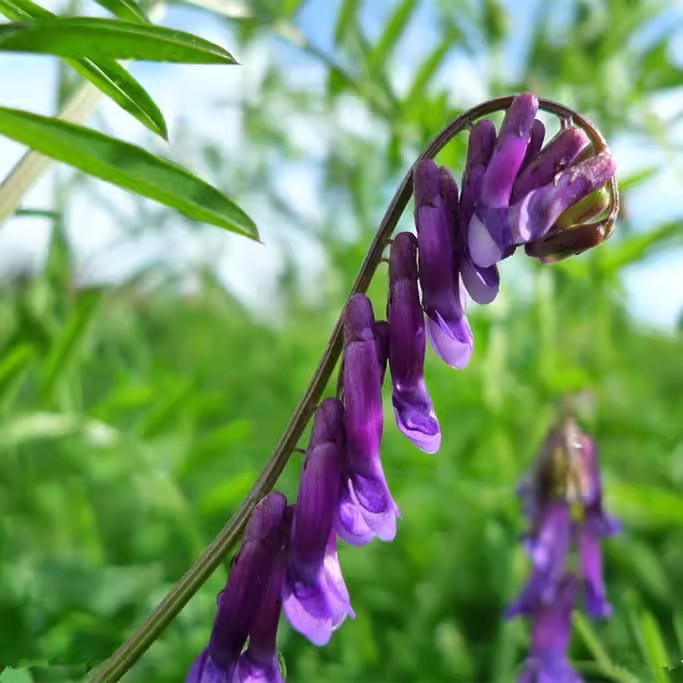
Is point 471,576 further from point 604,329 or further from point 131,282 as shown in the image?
point 131,282

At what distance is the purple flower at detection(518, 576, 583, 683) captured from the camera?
1670mm

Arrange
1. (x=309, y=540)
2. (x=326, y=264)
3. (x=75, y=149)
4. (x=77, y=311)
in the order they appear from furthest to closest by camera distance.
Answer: (x=326, y=264) → (x=77, y=311) → (x=309, y=540) → (x=75, y=149)

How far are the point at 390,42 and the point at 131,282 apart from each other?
105cm

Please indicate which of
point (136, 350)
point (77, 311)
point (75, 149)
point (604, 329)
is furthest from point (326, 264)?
point (75, 149)

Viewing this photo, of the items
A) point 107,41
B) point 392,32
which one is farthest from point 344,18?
point 107,41

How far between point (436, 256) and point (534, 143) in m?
0.13

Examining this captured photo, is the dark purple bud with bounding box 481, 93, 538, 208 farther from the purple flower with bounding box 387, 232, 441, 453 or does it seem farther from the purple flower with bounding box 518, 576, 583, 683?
the purple flower with bounding box 518, 576, 583, 683

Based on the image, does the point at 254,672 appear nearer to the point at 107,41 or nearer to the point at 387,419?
the point at 107,41

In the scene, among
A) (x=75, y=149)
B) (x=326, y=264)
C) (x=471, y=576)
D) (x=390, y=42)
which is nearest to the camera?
(x=75, y=149)

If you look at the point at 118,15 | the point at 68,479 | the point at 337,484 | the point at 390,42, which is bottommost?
the point at 68,479

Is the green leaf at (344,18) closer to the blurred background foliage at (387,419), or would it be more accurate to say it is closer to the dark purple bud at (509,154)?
the blurred background foliage at (387,419)

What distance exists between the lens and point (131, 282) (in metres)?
2.71

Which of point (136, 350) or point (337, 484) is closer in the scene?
point (337, 484)

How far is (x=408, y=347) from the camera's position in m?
0.91
